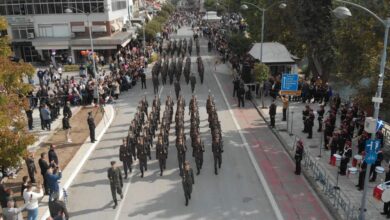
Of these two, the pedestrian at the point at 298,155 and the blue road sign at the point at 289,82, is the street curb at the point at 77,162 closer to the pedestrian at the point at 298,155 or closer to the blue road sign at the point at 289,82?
the pedestrian at the point at 298,155

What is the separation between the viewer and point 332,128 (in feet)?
63.8

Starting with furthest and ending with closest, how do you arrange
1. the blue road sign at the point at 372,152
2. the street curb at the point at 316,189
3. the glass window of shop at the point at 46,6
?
1. the glass window of shop at the point at 46,6
2. the street curb at the point at 316,189
3. the blue road sign at the point at 372,152

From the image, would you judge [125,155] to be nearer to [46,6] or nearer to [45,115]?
[45,115]

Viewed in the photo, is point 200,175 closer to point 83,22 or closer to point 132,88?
point 132,88

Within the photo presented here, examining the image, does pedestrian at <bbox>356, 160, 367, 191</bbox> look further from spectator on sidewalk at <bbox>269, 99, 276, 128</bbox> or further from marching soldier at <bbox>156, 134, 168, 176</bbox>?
spectator on sidewalk at <bbox>269, 99, 276, 128</bbox>

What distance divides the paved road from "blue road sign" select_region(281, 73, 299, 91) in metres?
3.71

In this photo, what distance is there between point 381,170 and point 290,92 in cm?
755

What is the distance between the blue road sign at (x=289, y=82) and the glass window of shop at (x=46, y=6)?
33.2 metres

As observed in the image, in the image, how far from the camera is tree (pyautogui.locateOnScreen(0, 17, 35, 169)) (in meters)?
12.5

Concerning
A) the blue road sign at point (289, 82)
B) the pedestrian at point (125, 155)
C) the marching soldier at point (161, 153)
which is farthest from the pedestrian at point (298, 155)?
the pedestrian at point (125, 155)

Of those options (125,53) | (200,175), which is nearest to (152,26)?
(125,53)

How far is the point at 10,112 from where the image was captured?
1291 centimetres

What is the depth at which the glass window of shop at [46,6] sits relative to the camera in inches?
1917

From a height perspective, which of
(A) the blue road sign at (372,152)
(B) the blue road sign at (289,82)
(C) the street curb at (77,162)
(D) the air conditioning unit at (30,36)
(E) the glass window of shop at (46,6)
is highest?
(E) the glass window of shop at (46,6)
